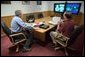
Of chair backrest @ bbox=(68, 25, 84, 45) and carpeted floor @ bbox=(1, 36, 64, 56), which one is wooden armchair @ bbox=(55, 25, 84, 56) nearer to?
chair backrest @ bbox=(68, 25, 84, 45)

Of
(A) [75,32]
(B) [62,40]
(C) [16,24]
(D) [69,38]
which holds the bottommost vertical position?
(B) [62,40]

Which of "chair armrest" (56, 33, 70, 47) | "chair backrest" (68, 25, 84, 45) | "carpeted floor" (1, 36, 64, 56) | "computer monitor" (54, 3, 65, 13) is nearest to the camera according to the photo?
"chair backrest" (68, 25, 84, 45)

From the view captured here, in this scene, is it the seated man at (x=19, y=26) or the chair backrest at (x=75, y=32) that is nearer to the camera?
the chair backrest at (x=75, y=32)

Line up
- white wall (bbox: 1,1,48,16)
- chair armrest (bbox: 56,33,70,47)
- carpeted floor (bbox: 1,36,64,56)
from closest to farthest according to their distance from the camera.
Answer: chair armrest (bbox: 56,33,70,47) → carpeted floor (bbox: 1,36,64,56) → white wall (bbox: 1,1,48,16)

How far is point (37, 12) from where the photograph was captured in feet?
14.4

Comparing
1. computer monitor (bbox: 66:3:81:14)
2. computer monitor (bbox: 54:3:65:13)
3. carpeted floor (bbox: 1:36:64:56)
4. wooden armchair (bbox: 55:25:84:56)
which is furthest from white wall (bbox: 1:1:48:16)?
wooden armchair (bbox: 55:25:84:56)

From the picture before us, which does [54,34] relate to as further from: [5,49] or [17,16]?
[5,49]

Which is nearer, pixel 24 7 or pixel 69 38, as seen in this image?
pixel 69 38

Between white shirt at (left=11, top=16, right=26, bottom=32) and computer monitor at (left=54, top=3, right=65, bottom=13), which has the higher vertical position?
computer monitor at (left=54, top=3, right=65, bottom=13)

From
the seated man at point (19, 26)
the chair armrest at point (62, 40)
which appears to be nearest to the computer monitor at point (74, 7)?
the chair armrest at point (62, 40)

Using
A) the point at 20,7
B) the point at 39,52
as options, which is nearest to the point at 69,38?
the point at 39,52

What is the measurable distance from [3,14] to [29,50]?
5.19ft

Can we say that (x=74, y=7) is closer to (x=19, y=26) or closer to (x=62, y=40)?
(x=62, y=40)

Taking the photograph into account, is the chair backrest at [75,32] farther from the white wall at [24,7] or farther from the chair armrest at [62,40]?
the white wall at [24,7]
